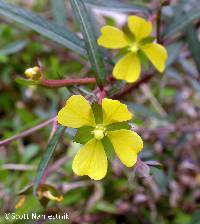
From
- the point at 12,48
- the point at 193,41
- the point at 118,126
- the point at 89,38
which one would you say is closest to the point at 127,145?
the point at 118,126

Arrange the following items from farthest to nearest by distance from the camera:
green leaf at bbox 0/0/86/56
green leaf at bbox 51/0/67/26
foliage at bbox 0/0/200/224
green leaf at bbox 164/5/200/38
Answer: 1. green leaf at bbox 51/0/67/26
2. green leaf at bbox 164/5/200/38
3. foliage at bbox 0/0/200/224
4. green leaf at bbox 0/0/86/56

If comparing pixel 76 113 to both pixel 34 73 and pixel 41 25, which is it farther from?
pixel 41 25

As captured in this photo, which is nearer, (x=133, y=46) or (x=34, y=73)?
(x=34, y=73)

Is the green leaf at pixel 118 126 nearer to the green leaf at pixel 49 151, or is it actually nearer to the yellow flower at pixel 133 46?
the green leaf at pixel 49 151

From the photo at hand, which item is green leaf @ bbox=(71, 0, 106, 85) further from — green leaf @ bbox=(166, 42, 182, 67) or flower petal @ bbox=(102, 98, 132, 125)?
green leaf @ bbox=(166, 42, 182, 67)

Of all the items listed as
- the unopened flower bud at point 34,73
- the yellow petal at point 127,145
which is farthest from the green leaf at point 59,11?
the yellow petal at point 127,145

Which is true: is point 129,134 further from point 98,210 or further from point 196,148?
point 196,148

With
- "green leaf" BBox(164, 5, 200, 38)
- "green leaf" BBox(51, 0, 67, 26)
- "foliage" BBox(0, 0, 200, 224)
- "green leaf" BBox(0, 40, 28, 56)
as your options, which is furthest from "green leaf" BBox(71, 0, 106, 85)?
"green leaf" BBox(0, 40, 28, 56)
